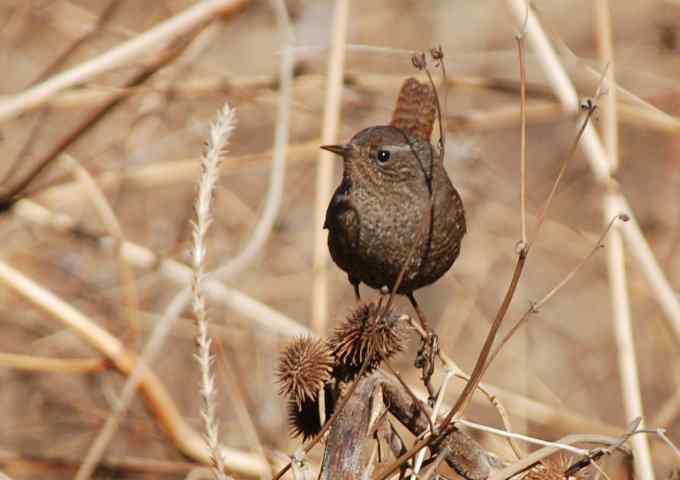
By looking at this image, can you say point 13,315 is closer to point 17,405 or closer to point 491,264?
point 17,405

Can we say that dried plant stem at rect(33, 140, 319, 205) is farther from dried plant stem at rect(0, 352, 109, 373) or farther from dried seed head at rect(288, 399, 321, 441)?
dried seed head at rect(288, 399, 321, 441)

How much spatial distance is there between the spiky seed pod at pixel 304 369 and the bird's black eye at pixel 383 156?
2.71 feet

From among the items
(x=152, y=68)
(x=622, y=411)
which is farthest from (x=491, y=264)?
(x=152, y=68)

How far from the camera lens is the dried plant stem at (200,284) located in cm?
130

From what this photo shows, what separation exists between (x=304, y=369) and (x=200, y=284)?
20cm

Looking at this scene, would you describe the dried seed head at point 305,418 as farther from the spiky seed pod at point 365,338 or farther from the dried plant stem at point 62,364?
the dried plant stem at point 62,364

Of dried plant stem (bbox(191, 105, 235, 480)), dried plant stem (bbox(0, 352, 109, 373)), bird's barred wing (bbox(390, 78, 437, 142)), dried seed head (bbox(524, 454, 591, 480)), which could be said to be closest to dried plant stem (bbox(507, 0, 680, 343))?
bird's barred wing (bbox(390, 78, 437, 142))

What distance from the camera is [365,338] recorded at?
145cm

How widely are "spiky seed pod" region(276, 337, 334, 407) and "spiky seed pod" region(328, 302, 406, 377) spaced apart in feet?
0.10

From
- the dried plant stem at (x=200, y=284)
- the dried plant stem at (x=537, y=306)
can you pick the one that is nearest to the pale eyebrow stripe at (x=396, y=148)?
the dried plant stem at (x=537, y=306)

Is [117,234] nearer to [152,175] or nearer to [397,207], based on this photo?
[152,175]

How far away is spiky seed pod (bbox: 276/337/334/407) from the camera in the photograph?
1.42 metres

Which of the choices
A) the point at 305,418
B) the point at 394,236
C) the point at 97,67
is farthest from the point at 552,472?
the point at 97,67

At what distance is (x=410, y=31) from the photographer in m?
5.17
